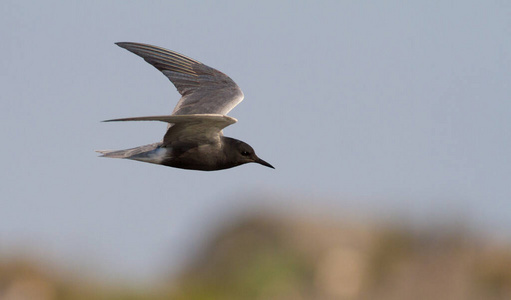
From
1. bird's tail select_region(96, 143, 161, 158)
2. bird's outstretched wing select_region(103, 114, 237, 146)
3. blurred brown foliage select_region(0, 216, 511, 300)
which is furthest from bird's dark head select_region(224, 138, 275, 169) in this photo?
blurred brown foliage select_region(0, 216, 511, 300)

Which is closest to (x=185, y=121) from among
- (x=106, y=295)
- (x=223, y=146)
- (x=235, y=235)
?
(x=223, y=146)

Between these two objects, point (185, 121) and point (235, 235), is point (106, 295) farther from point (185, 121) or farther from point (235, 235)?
point (185, 121)

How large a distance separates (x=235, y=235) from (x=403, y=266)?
11.8 ft

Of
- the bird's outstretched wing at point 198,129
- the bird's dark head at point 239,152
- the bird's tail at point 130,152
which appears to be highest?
the bird's outstretched wing at point 198,129

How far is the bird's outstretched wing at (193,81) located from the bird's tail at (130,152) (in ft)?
2.62

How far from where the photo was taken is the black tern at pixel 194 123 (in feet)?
23.8

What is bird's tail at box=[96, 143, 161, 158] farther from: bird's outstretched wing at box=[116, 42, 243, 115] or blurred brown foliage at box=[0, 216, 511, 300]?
A: blurred brown foliage at box=[0, 216, 511, 300]

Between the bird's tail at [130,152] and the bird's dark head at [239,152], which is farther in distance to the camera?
the bird's tail at [130,152]

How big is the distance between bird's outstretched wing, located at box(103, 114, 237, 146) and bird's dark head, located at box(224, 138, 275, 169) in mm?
138

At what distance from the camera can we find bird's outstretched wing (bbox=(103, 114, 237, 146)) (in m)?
7.05

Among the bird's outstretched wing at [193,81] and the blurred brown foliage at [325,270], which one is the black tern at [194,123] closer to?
the bird's outstretched wing at [193,81]

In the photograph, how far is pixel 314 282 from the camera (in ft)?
49.2

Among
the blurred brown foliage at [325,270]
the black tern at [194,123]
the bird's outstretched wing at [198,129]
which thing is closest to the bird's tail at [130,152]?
the black tern at [194,123]

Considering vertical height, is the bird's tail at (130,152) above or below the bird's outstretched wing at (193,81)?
below
